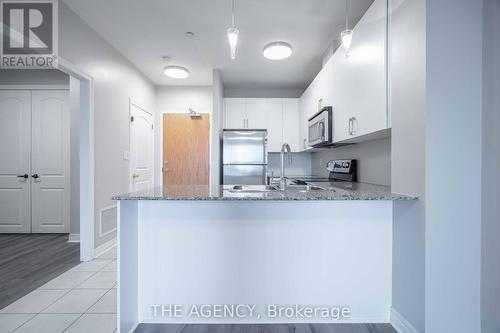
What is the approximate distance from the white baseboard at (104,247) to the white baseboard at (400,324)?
2.93 meters

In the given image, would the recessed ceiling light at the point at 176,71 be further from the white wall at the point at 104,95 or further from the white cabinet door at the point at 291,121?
the white cabinet door at the point at 291,121

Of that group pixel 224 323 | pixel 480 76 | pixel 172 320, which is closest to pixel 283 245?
pixel 224 323

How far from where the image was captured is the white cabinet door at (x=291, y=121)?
14.3 ft

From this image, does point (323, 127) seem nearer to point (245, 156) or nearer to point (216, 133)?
point (245, 156)

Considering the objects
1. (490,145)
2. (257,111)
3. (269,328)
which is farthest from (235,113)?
(490,145)

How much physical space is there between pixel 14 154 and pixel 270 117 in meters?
3.94

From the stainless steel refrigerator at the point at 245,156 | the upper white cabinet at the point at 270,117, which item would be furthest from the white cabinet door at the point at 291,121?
the stainless steel refrigerator at the point at 245,156

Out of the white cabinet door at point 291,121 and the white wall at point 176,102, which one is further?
the white wall at point 176,102

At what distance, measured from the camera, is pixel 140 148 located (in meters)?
4.21

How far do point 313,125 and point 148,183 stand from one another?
2999 mm

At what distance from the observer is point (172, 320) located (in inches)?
67.4

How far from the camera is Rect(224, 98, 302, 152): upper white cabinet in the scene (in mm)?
4316

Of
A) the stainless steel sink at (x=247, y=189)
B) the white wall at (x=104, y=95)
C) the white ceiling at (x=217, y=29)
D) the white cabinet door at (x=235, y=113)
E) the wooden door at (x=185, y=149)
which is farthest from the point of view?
the wooden door at (x=185, y=149)

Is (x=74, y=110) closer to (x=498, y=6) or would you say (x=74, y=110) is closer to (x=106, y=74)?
(x=106, y=74)
